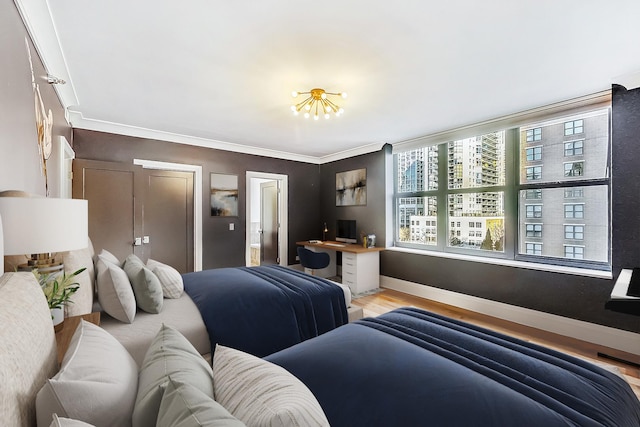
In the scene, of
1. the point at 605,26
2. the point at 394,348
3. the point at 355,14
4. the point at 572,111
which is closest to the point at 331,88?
the point at 355,14

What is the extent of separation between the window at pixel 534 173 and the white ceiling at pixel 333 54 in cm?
72

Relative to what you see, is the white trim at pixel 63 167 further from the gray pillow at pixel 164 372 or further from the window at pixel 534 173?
the window at pixel 534 173

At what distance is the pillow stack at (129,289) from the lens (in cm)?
183

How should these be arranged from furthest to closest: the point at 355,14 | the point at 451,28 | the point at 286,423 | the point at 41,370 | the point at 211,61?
1. the point at 211,61
2. the point at 451,28
3. the point at 355,14
4. the point at 41,370
5. the point at 286,423

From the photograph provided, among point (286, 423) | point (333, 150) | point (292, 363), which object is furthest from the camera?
point (333, 150)

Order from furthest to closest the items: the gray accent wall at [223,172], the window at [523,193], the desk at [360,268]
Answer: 1. the desk at [360,268]
2. the gray accent wall at [223,172]
3. the window at [523,193]

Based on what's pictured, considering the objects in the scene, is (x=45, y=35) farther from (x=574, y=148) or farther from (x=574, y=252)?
(x=574, y=252)

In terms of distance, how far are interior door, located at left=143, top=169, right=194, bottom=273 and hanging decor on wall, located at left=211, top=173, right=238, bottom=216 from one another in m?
0.36

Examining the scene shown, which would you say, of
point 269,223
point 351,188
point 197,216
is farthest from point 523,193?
point 197,216

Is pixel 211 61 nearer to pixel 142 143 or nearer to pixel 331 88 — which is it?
pixel 331 88

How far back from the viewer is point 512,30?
6.28ft

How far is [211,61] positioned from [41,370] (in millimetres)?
2275

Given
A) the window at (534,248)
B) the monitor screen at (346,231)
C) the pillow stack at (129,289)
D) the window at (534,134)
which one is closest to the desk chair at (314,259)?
the monitor screen at (346,231)

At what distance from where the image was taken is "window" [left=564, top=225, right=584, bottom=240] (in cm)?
308
